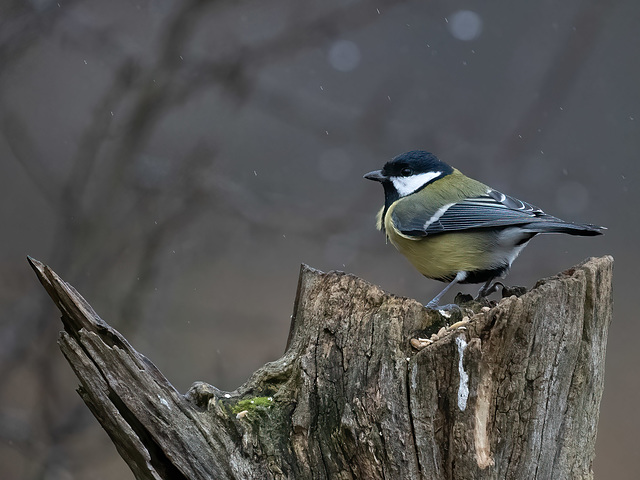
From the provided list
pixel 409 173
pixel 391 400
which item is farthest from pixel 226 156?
pixel 391 400

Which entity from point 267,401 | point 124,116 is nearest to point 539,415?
point 267,401

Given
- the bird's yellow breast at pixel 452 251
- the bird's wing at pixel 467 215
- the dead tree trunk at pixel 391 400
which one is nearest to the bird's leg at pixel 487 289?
the bird's yellow breast at pixel 452 251

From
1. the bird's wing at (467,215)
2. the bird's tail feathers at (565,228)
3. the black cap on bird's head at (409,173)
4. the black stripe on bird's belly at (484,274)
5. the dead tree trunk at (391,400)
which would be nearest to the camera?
the dead tree trunk at (391,400)

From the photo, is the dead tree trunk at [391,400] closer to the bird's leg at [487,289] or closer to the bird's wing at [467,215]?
the bird's wing at [467,215]

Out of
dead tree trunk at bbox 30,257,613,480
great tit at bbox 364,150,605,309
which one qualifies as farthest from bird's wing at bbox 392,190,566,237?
dead tree trunk at bbox 30,257,613,480

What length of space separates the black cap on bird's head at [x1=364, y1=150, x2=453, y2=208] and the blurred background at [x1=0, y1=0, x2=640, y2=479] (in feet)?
2.01

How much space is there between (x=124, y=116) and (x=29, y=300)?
3.44 ft

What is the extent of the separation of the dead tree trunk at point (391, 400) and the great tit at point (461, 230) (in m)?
0.87

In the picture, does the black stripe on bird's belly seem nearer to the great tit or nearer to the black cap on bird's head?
the great tit

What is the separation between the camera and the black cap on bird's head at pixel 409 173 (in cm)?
318

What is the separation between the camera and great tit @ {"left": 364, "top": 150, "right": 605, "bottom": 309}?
2854 millimetres

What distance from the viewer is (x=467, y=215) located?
292 cm

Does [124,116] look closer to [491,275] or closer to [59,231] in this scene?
[59,231]

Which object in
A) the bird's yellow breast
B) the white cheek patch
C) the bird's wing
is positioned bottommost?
the bird's yellow breast
